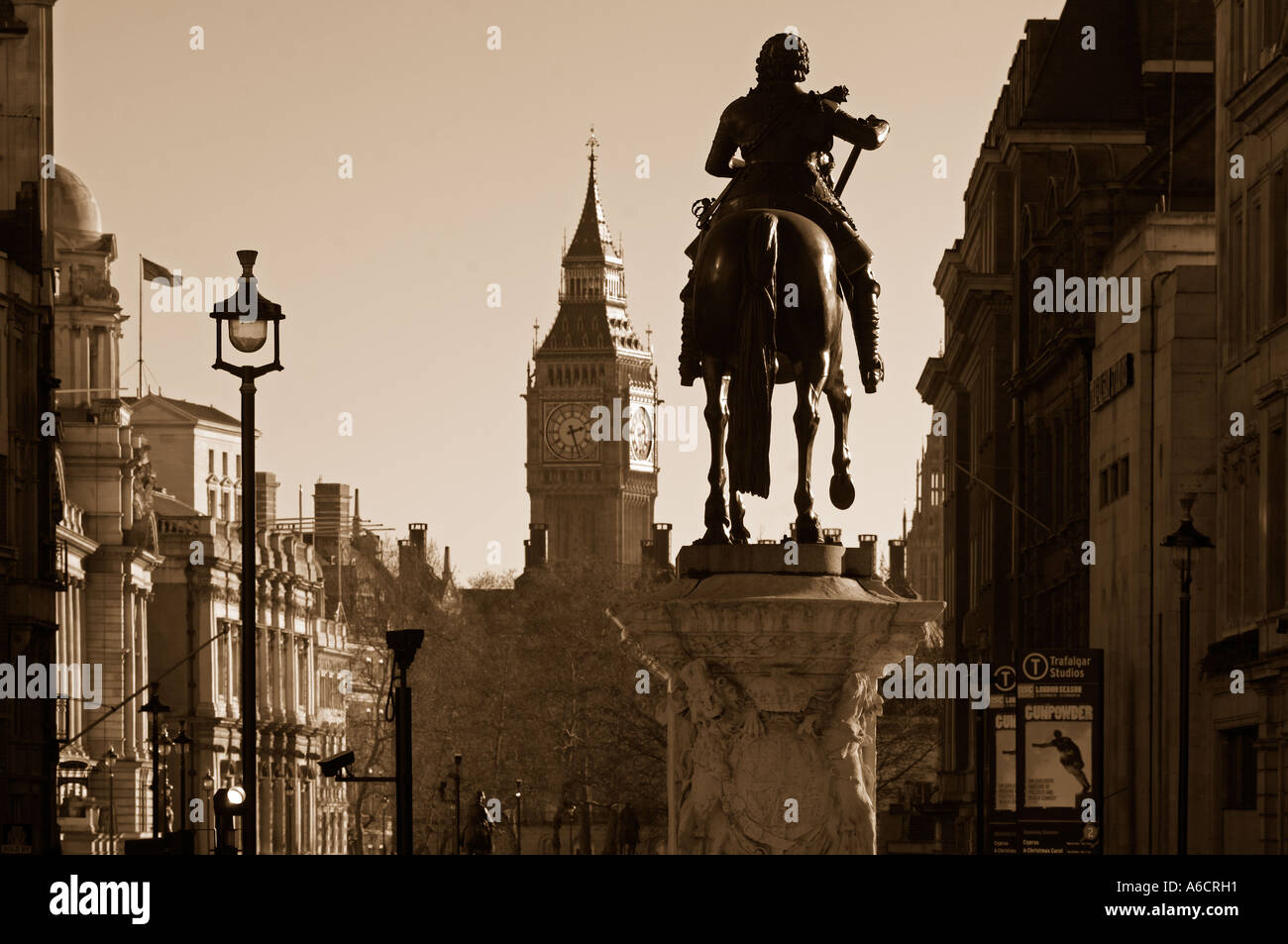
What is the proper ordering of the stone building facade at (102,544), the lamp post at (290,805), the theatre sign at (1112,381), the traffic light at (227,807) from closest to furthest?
the traffic light at (227,807) < the theatre sign at (1112,381) < the stone building facade at (102,544) < the lamp post at (290,805)

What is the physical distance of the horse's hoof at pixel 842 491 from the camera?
60.5 ft

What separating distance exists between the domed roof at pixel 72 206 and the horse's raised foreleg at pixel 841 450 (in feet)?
372

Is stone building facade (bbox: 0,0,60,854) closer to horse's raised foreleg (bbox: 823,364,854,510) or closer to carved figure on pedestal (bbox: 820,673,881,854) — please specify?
horse's raised foreleg (bbox: 823,364,854,510)

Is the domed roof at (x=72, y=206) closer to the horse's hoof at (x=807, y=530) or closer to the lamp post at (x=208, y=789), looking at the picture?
the lamp post at (x=208, y=789)

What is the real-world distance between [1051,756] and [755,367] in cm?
4040

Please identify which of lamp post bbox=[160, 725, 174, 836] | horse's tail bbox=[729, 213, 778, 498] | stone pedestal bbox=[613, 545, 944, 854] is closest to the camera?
stone pedestal bbox=[613, 545, 944, 854]

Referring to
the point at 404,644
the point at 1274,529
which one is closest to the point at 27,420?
the point at 1274,529

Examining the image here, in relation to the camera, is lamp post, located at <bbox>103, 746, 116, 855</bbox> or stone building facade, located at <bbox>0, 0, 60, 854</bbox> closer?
stone building facade, located at <bbox>0, 0, 60, 854</bbox>

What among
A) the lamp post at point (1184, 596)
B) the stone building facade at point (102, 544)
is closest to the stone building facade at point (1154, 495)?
the lamp post at point (1184, 596)

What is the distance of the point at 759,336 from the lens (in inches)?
703

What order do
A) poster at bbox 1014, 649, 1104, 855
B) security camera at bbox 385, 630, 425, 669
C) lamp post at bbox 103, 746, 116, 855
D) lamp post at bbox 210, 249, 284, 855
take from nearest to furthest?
1. lamp post at bbox 210, 249, 284, 855
2. security camera at bbox 385, 630, 425, 669
3. poster at bbox 1014, 649, 1104, 855
4. lamp post at bbox 103, 746, 116, 855

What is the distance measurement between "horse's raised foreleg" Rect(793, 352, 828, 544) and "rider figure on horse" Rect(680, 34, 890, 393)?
615 millimetres

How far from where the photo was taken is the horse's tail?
17812 mm

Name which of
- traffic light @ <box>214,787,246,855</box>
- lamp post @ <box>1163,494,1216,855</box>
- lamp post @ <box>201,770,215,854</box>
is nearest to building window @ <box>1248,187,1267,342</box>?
lamp post @ <box>1163,494,1216,855</box>
